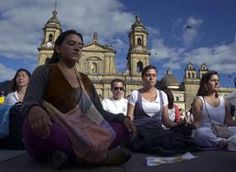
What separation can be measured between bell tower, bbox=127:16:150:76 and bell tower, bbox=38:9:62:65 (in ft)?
30.9

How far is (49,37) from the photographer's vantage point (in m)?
39.9

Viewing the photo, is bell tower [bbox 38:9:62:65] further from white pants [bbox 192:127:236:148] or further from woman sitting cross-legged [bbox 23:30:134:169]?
woman sitting cross-legged [bbox 23:30:134:169]

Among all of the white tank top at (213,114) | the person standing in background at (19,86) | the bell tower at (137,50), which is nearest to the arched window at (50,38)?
the bell tower at (137,50)

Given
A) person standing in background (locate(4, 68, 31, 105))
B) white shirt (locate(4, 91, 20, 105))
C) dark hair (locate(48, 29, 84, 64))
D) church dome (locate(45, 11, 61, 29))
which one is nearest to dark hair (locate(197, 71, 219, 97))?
dark hair (locate(48, 29, 84, 64))

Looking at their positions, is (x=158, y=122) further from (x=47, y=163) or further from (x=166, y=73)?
(x=166, y=73)

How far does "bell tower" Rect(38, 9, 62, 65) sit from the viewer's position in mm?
38750

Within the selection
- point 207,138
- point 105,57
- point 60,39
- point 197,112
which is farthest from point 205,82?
point 105,57

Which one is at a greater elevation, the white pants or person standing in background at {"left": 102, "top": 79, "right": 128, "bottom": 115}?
person standing in background at {"left": 102, "top": 79, "right": 128, "bottom": 115}

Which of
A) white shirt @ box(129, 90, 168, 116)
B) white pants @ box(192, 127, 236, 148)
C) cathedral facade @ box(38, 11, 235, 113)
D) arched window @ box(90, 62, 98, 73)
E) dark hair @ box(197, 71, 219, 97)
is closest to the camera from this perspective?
white pants @ box(192, 127, 236, 148)

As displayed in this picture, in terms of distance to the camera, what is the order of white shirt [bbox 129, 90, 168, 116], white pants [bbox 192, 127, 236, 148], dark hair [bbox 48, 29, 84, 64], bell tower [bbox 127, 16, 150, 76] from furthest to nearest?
bell tower [bbox 127, 16, 150, 76], white shirt [bbox 129, 90, 168, 116], white pants [bbox 192, 127, 236, 148], dark hair [bbox 48, 29, 84, 64]

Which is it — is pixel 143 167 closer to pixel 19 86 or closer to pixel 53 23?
pixel 19 86

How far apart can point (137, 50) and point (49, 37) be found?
11048 mm

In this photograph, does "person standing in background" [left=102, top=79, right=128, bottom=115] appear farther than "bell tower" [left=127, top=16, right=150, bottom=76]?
No

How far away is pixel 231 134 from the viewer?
4133mm
